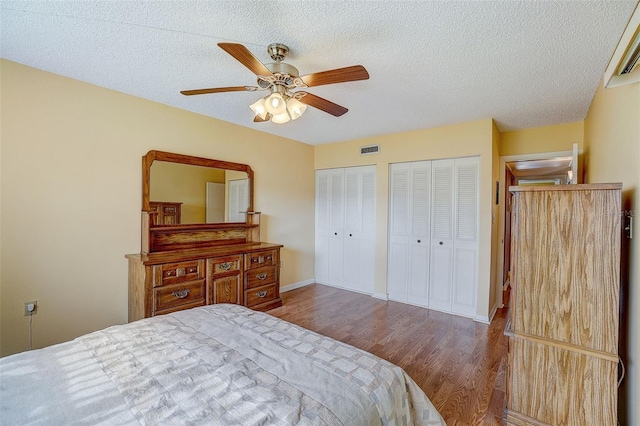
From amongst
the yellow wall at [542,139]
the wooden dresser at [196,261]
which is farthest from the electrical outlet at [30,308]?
the yellow wall at [542,139]

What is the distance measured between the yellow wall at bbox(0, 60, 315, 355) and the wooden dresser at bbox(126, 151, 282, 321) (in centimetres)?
14

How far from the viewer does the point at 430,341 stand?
113 inches

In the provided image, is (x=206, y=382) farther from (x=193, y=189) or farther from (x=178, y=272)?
(x=193, y=189)

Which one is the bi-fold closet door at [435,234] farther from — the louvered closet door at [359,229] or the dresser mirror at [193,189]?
the dresser mirror at [193,189]

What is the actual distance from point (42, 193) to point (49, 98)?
31.9 inches

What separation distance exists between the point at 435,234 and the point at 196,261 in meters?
3.01

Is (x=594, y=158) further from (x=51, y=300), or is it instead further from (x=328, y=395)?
(x=51, y=300)

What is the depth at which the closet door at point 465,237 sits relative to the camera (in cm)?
351

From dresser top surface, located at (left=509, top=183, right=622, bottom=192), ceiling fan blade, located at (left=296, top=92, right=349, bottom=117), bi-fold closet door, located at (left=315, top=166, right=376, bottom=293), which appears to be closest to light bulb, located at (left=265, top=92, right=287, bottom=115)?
ceiling fan blade, located at (left=296, top=92, right=349, bottom=117)

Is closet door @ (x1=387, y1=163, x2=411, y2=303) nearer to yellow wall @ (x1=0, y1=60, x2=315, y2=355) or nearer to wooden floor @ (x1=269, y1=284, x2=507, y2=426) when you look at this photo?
A: wooden floor @ (x1=269, y1=284, x2=507, y2=426)

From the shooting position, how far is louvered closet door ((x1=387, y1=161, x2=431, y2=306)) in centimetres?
391

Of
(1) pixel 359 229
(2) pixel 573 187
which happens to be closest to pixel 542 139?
(2) pixel 573 187

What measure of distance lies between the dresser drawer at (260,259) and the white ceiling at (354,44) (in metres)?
1.80

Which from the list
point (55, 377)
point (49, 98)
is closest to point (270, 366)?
point (55, 377)
